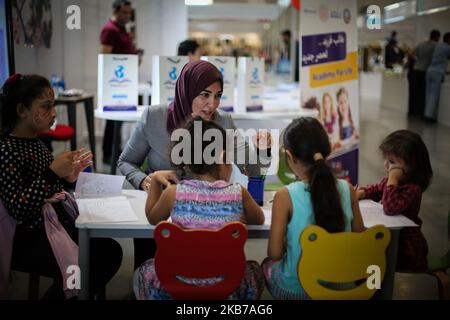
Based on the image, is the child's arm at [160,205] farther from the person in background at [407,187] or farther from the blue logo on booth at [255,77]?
the blue logo on booth at [255,77]

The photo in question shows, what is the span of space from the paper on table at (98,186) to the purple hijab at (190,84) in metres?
0.42

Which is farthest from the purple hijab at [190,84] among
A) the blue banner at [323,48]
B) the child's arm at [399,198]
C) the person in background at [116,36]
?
the person in background at [116,36]

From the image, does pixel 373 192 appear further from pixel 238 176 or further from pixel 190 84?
pixel 190 84

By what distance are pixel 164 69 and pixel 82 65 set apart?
290 centimetres

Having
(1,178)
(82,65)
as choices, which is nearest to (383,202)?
(1,178)

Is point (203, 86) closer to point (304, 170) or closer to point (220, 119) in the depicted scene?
point (220, 119)

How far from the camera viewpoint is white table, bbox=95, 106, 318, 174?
10.7 ft

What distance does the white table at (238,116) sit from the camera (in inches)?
128

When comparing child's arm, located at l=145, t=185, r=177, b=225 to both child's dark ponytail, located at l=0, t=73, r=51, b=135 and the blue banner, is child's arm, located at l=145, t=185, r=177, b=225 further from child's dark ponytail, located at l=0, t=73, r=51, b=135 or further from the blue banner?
the blue banner

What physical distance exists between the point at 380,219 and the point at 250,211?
518 mm

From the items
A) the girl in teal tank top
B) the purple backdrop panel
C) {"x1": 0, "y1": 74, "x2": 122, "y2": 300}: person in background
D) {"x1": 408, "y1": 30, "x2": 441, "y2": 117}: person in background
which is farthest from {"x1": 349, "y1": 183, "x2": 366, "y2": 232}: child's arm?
the purple backdrop panel

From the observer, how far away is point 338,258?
1.78 metres

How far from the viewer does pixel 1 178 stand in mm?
1994
